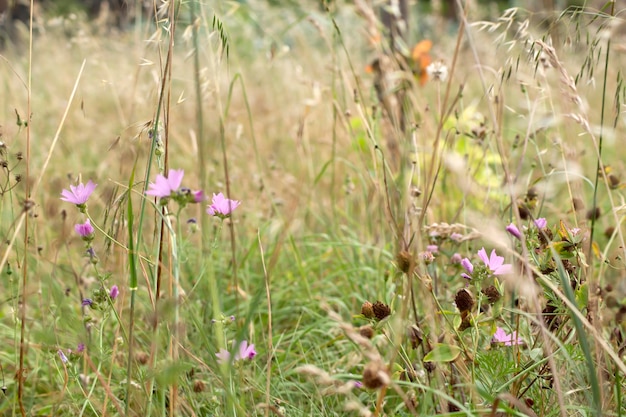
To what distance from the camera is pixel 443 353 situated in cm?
90

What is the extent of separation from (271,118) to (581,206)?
2759mm

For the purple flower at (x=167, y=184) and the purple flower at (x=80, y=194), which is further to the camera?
the purple flower at (x=80, y=194)

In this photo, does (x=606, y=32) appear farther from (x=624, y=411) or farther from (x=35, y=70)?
(x=35, y=70)

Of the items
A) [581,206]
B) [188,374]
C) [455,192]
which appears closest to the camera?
[188,374]

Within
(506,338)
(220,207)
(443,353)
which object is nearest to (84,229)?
(220,207)

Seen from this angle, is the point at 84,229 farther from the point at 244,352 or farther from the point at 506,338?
the point at 506,338

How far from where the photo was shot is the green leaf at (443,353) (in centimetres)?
88

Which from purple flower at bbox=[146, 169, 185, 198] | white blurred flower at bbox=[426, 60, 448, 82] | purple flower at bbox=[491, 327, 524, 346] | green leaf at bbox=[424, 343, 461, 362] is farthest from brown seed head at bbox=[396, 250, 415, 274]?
white blurred flower at bbox=[426, 60, 448, 82]

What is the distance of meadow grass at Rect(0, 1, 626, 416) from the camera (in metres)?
0.89

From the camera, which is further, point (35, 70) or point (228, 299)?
point (35, 70)

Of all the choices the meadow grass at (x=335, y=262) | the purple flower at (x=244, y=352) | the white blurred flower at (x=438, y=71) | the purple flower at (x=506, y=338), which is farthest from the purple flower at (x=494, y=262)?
the white blurred flower at (x=438, y=71)

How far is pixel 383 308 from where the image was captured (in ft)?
3.03

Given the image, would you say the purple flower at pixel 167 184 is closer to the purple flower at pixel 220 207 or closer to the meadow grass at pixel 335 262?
the meadow grass at pixel 335 262

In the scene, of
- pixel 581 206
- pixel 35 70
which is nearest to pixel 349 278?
pixel 581 206
